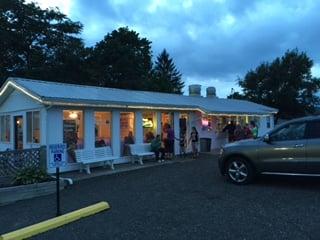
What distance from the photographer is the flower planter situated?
12641mm

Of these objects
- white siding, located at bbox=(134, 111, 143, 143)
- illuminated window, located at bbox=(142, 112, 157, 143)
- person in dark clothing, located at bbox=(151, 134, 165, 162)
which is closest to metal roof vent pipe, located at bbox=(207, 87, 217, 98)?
illuminated window, located at bbox=(142, 112, 157, 143)

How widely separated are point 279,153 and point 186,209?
3.58m

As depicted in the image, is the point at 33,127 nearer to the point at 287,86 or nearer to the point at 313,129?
the point at 313,129

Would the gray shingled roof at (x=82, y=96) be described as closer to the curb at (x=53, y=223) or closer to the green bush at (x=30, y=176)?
the green bush at (x=30, y=176)

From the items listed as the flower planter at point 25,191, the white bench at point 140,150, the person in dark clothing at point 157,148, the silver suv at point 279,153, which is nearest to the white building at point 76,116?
the white bench at point 140,150

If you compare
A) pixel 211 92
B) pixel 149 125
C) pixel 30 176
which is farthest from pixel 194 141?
pixel 211 92

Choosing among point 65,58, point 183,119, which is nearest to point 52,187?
point 183,119

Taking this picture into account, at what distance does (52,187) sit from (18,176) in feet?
3.36

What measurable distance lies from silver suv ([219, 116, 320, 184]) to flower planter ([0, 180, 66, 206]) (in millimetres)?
4949

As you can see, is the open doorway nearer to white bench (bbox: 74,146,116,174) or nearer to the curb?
white bench (bbox: 74,146,116,174)

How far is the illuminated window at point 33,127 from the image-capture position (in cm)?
1778

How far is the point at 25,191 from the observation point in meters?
13.0

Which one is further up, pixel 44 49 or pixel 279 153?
pixel 44 49

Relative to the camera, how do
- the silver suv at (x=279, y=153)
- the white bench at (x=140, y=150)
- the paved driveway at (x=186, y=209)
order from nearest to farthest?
the paved driveway at (x=186, y=209)
the silver suv at (x=279, y=153)
the white bench at (x=140, y=150)
